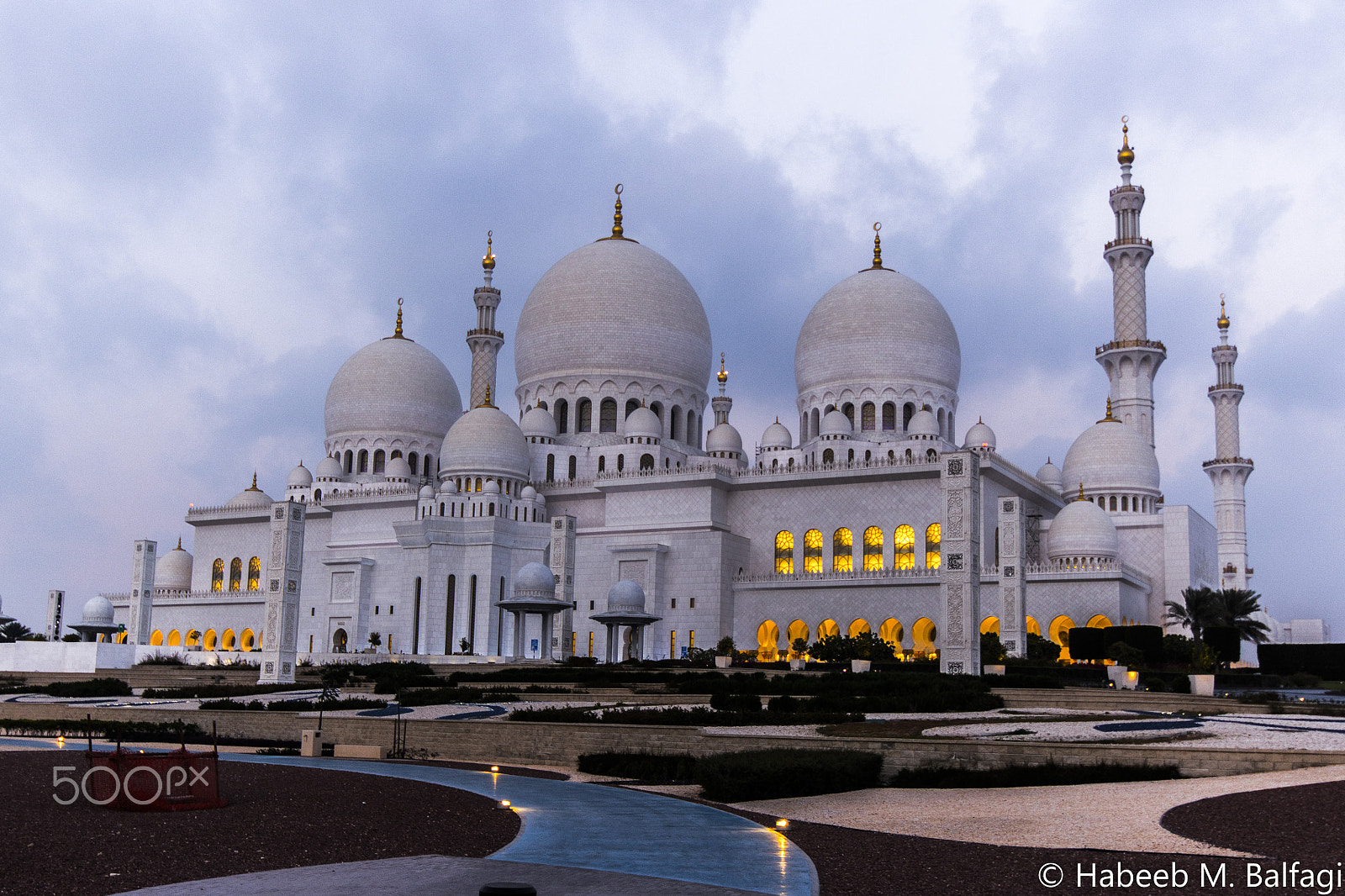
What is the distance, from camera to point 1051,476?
5675cm

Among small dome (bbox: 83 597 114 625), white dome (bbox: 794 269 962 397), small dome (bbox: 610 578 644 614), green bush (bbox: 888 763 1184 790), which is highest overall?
white dome (bbox: 794 269 962 397)

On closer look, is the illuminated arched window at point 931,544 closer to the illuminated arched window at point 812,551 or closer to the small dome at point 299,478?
Result: the illuminated arched window at point 812,551

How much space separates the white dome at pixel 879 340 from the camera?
54.0 m

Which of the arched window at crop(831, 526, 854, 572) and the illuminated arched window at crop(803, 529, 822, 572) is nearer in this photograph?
the arched window at crop(831, 526, 854, 572)

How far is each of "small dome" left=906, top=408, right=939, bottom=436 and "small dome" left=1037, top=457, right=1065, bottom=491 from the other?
289 inches

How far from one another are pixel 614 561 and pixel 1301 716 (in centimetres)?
3423

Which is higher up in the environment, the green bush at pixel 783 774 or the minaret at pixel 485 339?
the minaret at pixel 485 339

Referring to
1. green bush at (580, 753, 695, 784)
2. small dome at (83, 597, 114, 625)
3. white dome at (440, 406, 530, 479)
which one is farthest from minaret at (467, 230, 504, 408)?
green bush at (580, 753, 695, 784)

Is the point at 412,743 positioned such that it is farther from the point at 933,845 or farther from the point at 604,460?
the point at 604,460

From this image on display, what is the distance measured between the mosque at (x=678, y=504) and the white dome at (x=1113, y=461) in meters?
0.10

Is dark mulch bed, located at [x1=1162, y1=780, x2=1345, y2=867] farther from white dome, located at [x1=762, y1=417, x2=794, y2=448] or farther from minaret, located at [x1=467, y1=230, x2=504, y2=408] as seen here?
minaret, located at [x1=467, y1=230, x2=504, y2=408]

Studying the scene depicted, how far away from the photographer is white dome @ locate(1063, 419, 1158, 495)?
52.0 metres

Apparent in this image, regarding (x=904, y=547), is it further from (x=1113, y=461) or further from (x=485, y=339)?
(x=485, y=339)

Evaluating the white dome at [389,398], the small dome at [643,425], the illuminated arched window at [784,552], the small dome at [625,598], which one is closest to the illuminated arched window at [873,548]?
the illuminated arched window at [784,552]
